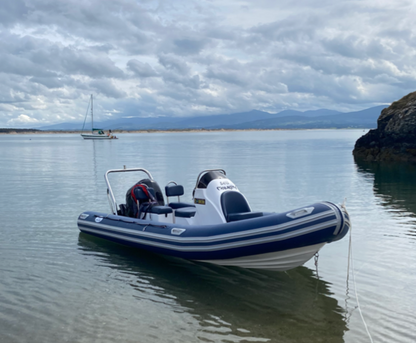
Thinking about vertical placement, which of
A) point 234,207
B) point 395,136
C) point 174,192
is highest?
point 395,136

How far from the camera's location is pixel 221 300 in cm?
711

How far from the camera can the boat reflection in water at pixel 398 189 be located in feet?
43.5

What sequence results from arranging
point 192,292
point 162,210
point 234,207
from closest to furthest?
point 192,292, point 234,207, point 162,210

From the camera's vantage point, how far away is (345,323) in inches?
248

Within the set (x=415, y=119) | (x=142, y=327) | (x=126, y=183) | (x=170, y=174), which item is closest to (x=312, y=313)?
(x=142, y=327)

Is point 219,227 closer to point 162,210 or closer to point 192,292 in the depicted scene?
point 192,292

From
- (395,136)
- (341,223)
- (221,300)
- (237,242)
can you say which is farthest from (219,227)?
(395,136)

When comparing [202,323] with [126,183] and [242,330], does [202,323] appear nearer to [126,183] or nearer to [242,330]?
[242,330]

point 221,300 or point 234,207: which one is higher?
point 234,207

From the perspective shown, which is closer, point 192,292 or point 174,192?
point 192,292

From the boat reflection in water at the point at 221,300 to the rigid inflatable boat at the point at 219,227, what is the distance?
344 millimetres

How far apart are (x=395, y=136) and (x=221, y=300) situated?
3016 cm

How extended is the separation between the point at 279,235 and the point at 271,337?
1.75m

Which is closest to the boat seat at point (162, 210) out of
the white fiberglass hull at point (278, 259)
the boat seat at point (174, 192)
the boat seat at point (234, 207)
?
the boat seat at point (174, 192)
